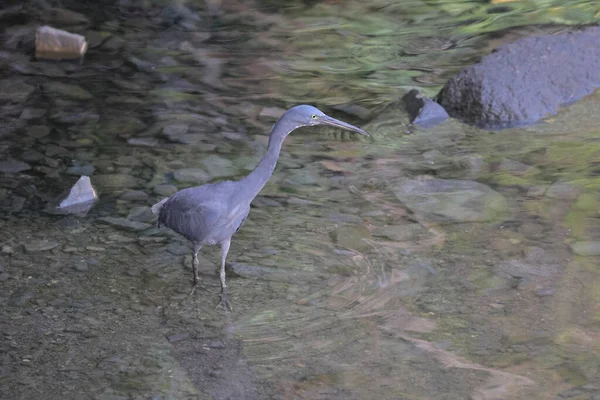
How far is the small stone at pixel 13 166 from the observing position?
6.26 meters

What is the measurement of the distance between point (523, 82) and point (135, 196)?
3.24 meters

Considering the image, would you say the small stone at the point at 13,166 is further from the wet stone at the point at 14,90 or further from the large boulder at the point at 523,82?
the large boulder at the point at 523,82

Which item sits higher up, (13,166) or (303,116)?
(303,116)

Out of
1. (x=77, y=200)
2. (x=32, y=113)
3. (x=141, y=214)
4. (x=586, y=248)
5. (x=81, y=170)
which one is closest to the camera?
(x=586, y=248)

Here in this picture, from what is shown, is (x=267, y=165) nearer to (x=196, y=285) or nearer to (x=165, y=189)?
(x=196, y=285)

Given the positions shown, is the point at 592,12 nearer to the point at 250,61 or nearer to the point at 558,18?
the point at 558,18

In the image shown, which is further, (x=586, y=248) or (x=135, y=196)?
(x=135, y=196)

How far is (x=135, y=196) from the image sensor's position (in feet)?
19.2

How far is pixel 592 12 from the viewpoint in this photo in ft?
29.7

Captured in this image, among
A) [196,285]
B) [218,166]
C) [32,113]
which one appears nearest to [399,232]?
[196,285]

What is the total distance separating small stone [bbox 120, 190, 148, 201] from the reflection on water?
0.02 meters

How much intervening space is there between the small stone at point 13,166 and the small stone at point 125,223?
3.46 ft

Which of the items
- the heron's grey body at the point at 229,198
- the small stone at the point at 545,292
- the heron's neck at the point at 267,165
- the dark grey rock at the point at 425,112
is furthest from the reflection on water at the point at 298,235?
the heron's neck at the point at 267,165

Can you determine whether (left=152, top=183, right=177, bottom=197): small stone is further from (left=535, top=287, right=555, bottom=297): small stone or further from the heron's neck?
(left=535, top=287, right=555, bottom=297): small stone
